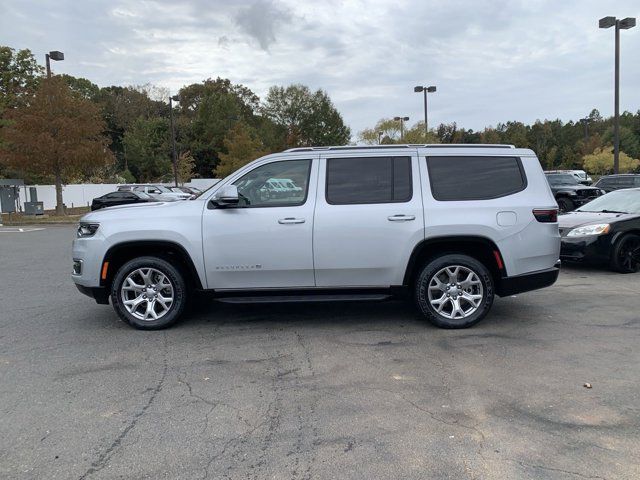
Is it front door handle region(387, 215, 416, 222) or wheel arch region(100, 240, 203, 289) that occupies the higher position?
front door handle region(387, 215, 416, 222)

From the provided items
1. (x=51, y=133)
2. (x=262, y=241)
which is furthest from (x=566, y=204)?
(x=51, y=133)

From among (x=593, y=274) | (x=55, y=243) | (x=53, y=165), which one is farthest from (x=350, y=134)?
(x=593, y=274)

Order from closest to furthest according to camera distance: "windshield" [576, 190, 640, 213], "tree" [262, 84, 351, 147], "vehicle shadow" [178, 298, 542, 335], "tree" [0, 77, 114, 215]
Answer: "vehicle shadow" [178, 298, 542, 335], "windshield" [576, 190, 640, 213], "tree" [0, 77, 114, 215], "tree" [262, 84, 351, 147]

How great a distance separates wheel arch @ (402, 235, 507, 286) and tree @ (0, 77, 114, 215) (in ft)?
84.1

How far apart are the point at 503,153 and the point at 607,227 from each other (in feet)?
13.6

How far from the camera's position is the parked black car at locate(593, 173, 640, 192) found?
21.9m

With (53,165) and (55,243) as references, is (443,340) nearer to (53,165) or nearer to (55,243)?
(55,243)

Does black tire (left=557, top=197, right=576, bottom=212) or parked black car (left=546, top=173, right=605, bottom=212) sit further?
black tire (left=557, top=197, right=576, bottom=212)

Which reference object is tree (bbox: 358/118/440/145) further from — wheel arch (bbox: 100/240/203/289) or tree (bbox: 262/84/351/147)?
wheel arch (bbox: 100/240/203/289)

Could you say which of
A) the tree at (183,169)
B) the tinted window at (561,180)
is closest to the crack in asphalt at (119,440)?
the tinted window at (561,180)

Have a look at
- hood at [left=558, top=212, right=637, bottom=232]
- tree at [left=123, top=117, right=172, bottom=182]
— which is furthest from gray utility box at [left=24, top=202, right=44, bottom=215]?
tree at [left=123, top=117, right=172, bottom=182]

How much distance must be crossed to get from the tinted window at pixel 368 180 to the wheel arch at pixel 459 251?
0.58 m

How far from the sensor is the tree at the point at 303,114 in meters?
68.7

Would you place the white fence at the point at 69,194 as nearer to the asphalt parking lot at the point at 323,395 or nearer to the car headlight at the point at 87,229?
the car headlight at the point at 87,229
